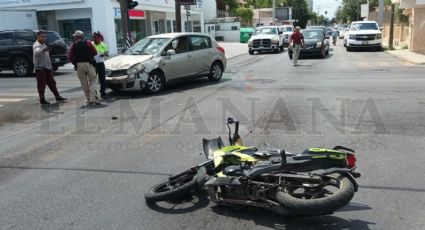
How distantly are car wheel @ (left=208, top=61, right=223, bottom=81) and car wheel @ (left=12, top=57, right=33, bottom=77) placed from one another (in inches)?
345

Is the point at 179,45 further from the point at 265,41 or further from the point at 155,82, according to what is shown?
the point at 265,41

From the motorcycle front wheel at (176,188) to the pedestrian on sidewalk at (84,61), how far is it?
6946 millimetres

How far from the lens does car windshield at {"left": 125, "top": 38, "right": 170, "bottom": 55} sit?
1308 centimetres

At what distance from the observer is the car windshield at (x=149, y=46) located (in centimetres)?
1308

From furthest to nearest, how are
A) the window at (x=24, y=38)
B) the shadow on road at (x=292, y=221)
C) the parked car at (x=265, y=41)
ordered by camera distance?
the parked car at (x=265, y=41) → the window at (x=24, y=38) → the shadow on road at (x=292, y=221)

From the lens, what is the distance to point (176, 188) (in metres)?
4.71

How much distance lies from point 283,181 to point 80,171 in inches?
123

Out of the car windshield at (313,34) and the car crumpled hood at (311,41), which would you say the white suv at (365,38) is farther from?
the car crumpled hood at (311,41)

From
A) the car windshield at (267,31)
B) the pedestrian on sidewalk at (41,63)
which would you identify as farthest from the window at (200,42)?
the car windshield at (267,31)

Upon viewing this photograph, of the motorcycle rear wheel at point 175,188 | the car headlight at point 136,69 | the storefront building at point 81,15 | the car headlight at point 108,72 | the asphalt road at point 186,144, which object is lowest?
the asphalt road at point 186,144

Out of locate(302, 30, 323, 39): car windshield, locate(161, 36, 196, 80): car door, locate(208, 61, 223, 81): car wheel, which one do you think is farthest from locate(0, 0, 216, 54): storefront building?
locate(161, 36, 196, 80): car door

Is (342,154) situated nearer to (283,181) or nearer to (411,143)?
(283,181)

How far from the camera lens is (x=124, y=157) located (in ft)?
21.9

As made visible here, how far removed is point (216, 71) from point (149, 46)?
8.80ft
